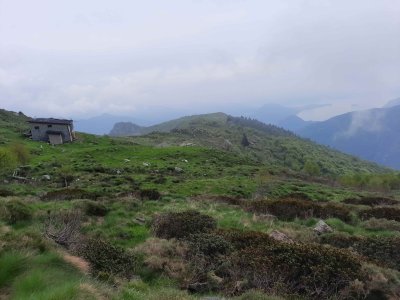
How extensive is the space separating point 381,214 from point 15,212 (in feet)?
56.0

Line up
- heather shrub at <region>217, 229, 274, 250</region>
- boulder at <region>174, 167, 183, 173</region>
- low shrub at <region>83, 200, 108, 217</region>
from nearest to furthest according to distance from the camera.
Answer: heather shrub at <region>217, 229, 274, 250</region> < low shrub at <region>83, 200, 108, 217</region> < boulder at <region>174, 167, 183, 173</region>

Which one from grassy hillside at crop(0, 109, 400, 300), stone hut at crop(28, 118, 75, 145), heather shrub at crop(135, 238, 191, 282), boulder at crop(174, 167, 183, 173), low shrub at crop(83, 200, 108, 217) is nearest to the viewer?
grassy hillside at crop(0, 109, 400, 300)

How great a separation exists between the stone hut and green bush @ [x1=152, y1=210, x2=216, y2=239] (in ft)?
234

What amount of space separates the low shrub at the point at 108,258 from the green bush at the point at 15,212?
169 inches

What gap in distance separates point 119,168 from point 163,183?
13.4 meters

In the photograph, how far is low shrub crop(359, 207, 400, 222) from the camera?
20.9m

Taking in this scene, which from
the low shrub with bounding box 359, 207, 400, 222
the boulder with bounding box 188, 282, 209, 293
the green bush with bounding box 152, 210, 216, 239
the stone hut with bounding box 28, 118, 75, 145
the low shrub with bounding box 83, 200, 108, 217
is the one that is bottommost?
the low shrub with bounding box 359, 207, 400, 222

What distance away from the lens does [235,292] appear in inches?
411

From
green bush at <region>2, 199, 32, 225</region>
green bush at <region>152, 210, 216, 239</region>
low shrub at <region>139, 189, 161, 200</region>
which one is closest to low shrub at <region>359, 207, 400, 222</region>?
green bush at <region>152, 210, 216, 239</region>

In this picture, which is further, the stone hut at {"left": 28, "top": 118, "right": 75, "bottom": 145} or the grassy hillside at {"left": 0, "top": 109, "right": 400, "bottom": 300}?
the stone hut at {"left": 28, "top": 118, "right": 75, "bottom": 145}

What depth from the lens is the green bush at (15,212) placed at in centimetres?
1475

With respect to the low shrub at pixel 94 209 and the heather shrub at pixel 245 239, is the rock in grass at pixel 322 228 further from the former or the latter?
the low shrub at pixel 94 209

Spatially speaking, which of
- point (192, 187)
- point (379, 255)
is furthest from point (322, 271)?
point (192, 187)

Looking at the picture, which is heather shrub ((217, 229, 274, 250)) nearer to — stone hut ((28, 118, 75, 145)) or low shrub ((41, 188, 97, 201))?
low shrub ((41, 188, 97, 201))
